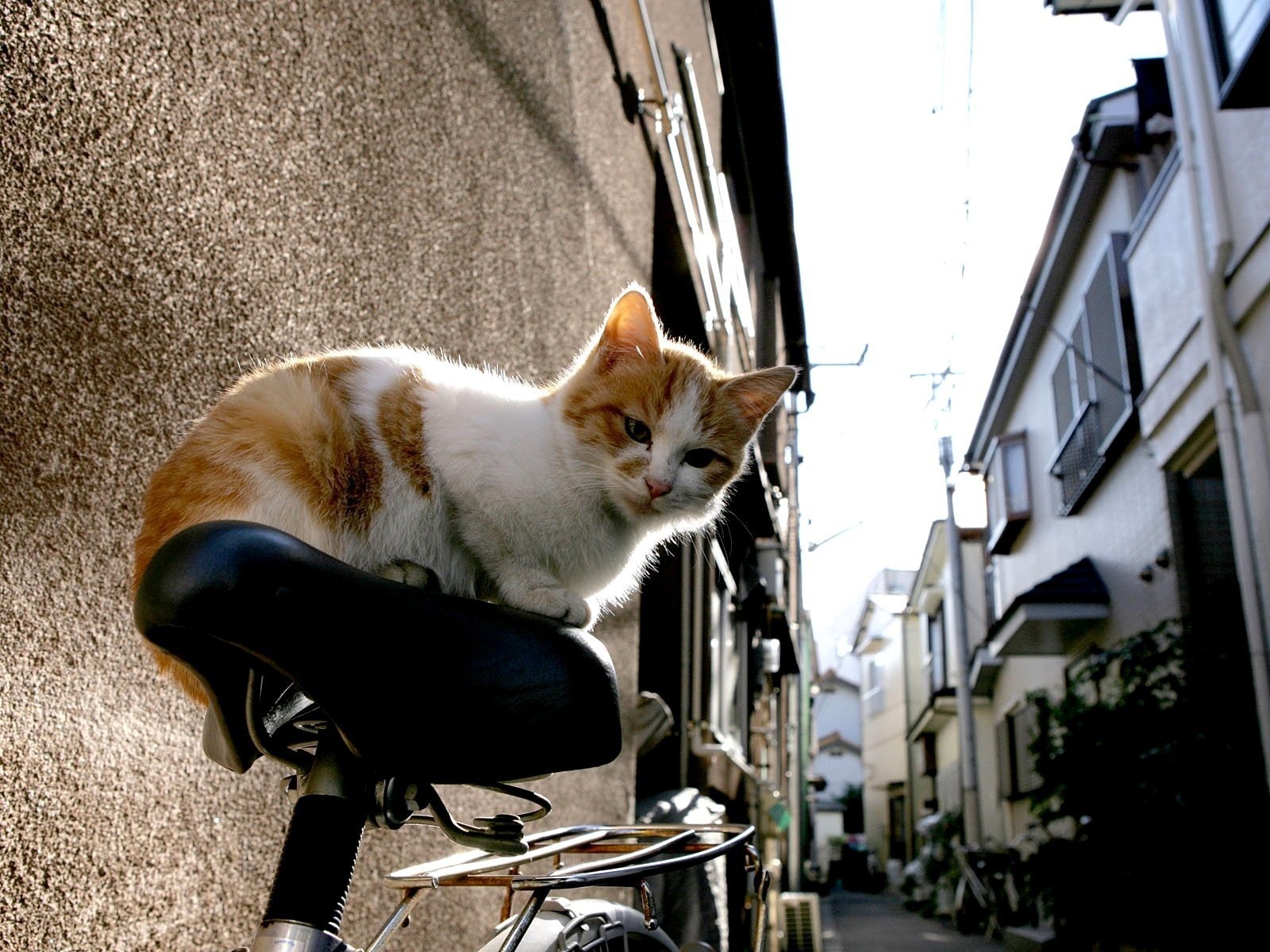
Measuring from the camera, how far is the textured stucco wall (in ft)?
3.60

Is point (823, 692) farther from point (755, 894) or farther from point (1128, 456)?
point (755, 894)

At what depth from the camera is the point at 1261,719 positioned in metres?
5.61

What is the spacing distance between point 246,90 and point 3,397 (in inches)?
28.7

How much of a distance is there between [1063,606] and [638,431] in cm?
1002

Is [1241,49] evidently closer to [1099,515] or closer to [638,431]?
[638,431]

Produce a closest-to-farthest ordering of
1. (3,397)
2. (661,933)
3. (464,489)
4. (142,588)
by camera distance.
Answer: (142,588) < (3,397) < (464,489) < (661,933)

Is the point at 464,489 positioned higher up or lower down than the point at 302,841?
higher up

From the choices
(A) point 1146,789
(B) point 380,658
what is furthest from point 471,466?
(A) point 1146,789

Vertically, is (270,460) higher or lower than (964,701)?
lower

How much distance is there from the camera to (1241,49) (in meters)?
5.30

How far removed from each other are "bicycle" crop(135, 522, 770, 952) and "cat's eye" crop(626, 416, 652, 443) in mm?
809

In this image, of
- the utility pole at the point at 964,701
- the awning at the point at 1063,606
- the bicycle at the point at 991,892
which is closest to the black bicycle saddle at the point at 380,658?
the awning at the point at 1063,606

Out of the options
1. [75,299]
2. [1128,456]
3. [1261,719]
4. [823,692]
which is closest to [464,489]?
[75,299]

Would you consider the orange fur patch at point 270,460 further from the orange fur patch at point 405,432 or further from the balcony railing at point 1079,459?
the balcony railing at point 1079,459
